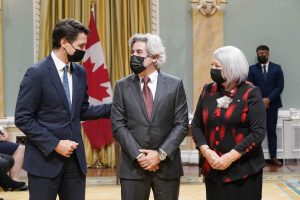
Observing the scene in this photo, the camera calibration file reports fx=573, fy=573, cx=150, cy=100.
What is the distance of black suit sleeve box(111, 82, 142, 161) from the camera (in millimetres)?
3561

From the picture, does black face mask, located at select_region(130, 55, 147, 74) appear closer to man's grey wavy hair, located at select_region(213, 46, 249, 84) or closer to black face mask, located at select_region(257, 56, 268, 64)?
man's grey wavy hair, located at select_region(213, 46, 249, 84)

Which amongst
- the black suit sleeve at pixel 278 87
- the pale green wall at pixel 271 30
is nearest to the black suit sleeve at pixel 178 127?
the black suit sleeve at pixel 278 87

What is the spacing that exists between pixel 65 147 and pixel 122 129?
41cm

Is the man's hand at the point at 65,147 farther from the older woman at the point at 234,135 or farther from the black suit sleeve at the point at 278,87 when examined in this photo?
the black suit sleeve at the point at 278,87

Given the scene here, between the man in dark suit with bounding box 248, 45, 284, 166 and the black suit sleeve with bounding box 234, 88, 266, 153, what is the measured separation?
4621mm

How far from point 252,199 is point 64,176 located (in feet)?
3.89

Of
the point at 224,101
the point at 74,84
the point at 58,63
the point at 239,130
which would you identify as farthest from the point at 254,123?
the point at 58,63

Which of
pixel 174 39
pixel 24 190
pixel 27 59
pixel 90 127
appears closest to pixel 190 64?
pixel 174 39

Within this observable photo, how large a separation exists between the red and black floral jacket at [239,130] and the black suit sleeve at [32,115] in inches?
39.4

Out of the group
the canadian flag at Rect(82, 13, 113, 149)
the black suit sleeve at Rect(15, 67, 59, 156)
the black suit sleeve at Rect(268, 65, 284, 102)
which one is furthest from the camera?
the black suit sleeve at Rect(268, 65, 284, 102)

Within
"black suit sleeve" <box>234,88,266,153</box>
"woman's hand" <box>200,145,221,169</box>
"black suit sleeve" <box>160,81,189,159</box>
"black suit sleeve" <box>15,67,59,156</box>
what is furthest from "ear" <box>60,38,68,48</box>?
"black suit sleeve" <box>234,88,266,153</box>

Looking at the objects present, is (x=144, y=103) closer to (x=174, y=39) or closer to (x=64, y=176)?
(x=64, y=176)

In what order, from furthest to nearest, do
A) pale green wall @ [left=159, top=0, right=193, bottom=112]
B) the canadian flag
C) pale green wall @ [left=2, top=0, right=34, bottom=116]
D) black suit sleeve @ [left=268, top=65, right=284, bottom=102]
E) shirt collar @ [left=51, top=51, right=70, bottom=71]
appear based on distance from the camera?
pale green wall @ [left=159, top=0, right=193, bottom=112] < pale green wall @ [left=2, top=0, right=34, bottom=116] < black suit sleeve @ [left=268, top=65, right=284, bottom=102] < the canadian flag < shirt collar @ [left=51, top=51, right=70, bottom=71]

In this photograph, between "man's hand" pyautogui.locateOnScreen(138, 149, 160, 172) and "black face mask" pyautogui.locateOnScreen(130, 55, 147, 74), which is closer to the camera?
"man's hand" pyautogui.locateOnScreen(138, 149, 160, 172)
